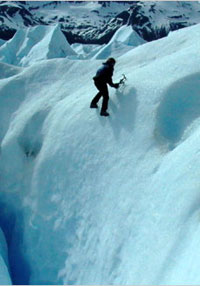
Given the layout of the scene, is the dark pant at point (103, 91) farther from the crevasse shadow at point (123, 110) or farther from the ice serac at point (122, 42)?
the ice serac at point (122, 42)

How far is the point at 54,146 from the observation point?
8344mm

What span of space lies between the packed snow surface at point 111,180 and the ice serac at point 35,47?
45.2 metres

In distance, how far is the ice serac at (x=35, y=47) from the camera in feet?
174

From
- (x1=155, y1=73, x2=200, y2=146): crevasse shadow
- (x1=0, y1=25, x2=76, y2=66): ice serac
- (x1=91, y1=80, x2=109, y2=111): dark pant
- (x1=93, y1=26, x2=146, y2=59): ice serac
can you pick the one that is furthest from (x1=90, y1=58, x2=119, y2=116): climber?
(x1=0, y1=25, x2=76, y2=66): ice serac

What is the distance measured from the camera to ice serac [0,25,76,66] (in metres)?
53.2

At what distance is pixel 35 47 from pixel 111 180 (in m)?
53.6

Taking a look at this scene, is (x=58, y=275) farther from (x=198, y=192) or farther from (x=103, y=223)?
(x=198, y=192)

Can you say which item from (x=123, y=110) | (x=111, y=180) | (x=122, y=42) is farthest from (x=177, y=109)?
(x=122, y=42)

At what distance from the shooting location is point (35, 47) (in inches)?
2245

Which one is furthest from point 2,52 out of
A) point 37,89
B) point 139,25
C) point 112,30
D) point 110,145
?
point 139,25

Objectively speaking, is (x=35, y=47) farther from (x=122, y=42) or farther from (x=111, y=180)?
(x=111, y=180)

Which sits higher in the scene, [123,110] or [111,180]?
[123,110]

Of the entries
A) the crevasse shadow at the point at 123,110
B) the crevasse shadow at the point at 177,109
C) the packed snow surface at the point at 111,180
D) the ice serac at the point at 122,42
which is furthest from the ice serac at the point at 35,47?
the crevasse shadow at the point at 177,109

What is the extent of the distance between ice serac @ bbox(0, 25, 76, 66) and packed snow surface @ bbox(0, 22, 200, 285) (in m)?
45.2
